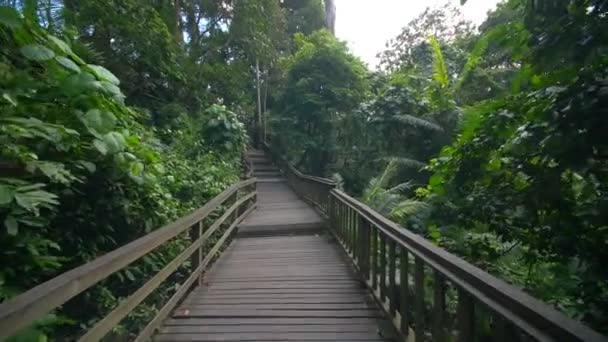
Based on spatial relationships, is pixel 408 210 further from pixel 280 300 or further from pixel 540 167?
pixel 540 167

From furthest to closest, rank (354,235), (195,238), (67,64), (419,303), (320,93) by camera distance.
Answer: (320,93), (354,235), (195,238), (67,64), (419,303)

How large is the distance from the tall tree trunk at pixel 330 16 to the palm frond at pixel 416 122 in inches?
378

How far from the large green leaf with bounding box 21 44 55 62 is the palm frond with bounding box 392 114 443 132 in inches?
367

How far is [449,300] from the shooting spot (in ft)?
11.4

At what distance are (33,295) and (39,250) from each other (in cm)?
136

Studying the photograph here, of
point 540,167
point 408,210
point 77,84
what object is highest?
point 77,84

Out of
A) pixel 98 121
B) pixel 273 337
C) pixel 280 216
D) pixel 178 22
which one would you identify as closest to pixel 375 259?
pixel 273 337

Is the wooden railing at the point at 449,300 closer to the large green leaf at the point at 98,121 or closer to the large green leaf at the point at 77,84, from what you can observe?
the large green leaf at the point at 98,121

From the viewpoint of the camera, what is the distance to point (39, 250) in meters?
2.77

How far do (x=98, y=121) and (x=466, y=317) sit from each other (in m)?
2.80

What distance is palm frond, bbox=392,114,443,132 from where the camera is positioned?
1110 centimetres

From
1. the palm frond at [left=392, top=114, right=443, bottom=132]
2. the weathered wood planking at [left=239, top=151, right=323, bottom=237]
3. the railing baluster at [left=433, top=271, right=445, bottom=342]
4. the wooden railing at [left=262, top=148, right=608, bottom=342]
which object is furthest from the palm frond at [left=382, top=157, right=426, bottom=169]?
the railing baluster at [left=433, top=271, right=445, bottom=342]

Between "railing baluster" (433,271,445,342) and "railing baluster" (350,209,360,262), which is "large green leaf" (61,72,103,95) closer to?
"railing baluster" (433,271,445,342)

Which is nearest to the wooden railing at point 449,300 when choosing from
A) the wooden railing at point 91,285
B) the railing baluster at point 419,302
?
the railing baluster at point 419,302
